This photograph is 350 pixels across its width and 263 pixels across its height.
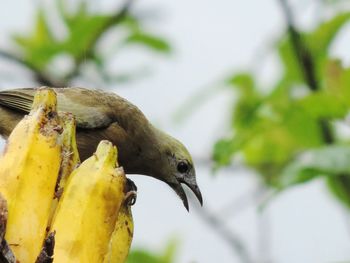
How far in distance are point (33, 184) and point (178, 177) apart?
2780 mm

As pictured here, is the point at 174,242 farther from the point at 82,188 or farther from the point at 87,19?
the point at 82,188

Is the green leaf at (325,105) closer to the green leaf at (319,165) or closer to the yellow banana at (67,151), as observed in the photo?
the green leaf at (319,165)

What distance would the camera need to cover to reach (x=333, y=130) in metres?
5.28

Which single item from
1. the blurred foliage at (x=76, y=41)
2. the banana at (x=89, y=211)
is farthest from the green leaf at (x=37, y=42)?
the banana at (x=89, y=211)

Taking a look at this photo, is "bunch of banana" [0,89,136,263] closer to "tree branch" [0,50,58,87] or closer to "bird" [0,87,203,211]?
"bird" [0,87,203,211]

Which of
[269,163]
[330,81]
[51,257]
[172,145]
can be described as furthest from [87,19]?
[51,257]

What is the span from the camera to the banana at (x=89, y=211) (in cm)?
268

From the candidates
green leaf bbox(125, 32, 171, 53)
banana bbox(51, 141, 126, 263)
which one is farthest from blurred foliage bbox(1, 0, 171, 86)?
banana bbox(51, 141, 126, 263)

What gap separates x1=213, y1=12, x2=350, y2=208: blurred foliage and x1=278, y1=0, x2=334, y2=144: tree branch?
0.5 inches

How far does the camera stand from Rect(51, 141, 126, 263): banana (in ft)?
8.78

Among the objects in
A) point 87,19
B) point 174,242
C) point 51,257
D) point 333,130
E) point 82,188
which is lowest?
point 51,257

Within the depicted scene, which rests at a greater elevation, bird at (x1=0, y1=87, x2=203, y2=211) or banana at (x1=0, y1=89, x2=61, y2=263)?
bird at (x1=0, y1=87, x2=203, y2=211)

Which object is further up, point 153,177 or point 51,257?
point 153,177

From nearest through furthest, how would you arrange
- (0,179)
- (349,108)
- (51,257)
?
(51,257) < (0,179) < (349,108)
